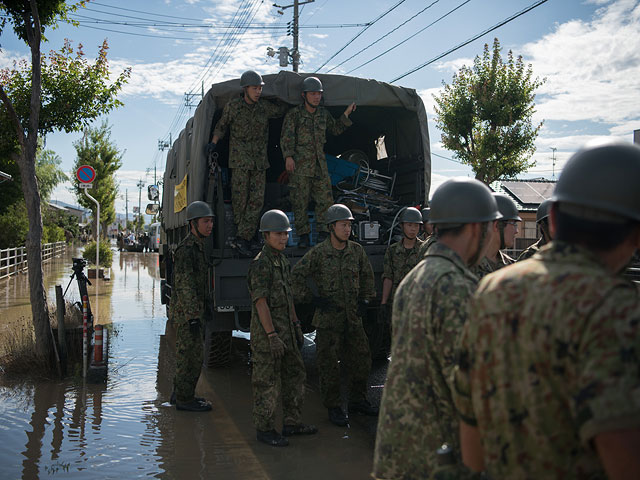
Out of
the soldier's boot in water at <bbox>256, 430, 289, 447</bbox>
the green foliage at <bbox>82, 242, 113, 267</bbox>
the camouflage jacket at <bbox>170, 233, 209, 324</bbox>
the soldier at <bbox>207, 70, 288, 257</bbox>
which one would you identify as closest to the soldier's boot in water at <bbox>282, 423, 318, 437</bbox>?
the soldier's boot in water at <bbox>256, 430, 289, 447</bbox>

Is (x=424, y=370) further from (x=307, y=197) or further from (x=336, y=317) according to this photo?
(x=307, y=197)

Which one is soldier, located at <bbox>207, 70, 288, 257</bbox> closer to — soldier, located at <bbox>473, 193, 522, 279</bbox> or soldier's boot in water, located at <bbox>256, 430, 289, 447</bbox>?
soldier's boot in water, located at <bbox>256, 430, 289, 447</bbox>

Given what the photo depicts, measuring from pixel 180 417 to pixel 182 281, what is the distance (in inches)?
52.0

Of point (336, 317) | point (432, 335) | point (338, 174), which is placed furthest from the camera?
point (338, 174)

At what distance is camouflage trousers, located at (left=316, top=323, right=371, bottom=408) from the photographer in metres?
5.81

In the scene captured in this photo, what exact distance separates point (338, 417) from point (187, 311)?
1.82m

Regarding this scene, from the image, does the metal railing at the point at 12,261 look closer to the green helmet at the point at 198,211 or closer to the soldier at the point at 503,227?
the green helmet at the point at 198,211

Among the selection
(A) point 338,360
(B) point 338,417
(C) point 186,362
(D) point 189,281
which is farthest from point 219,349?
(B) point 338,417

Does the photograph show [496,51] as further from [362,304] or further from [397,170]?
[362,304]

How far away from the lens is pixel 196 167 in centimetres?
723

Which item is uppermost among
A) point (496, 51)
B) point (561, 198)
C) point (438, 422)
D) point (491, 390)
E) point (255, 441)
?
point (496, 51)

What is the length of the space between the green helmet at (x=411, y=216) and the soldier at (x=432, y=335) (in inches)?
186

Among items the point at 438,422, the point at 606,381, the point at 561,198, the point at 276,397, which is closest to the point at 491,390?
the point at 606,381

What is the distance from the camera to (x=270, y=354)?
5184 millimetres
